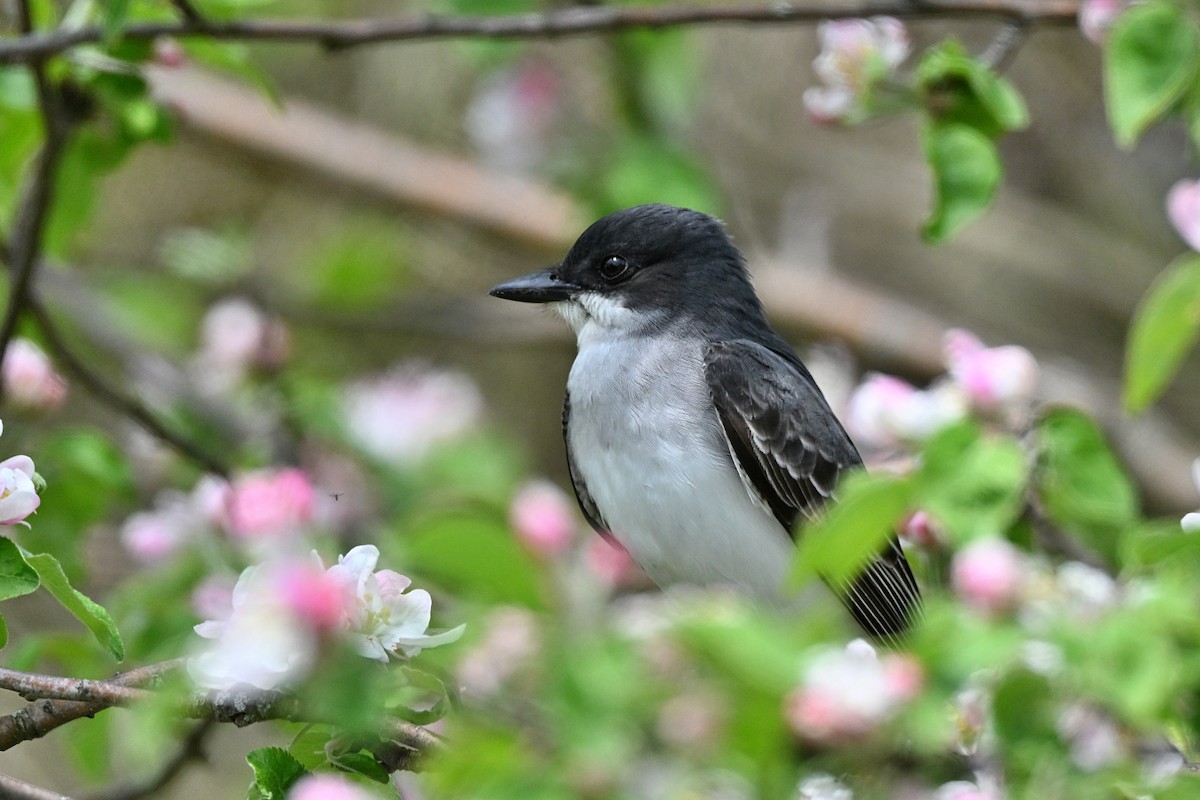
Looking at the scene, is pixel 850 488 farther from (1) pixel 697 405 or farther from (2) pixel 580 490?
(2) pixel 580 490

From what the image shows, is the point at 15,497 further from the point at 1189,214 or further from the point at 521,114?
the point at 521,114

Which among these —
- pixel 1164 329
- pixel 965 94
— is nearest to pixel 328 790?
pixel 1164 329

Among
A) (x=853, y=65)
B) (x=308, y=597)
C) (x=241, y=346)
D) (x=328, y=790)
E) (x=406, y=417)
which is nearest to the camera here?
(x=308, y=597)

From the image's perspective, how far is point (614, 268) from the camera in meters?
3.94

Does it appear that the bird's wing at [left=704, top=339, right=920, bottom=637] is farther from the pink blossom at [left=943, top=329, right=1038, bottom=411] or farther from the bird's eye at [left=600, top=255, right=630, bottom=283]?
the pink blossom at [left=943, top=329, right=1038, bottom=411]

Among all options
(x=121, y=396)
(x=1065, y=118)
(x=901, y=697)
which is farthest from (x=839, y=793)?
(x=1065, y=118)

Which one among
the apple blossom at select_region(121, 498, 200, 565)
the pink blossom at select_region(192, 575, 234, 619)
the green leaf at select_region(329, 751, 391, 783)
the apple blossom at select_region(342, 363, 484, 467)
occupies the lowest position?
the apple blossom at select_region(342, 363, 484, 467)

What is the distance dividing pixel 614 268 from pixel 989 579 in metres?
2.29

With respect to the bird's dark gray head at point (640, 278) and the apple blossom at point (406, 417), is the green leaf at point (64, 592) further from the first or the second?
the apple blossom at point (406, 417)

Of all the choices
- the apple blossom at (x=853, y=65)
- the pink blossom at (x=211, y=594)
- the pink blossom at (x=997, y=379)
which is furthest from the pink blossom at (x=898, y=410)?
the pink blossom at (x=211, y=594)

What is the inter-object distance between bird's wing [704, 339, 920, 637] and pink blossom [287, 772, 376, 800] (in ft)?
5.89

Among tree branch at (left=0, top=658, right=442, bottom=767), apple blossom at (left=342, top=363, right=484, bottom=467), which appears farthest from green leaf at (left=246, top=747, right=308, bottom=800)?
apple blossom at (left=342, top=363, right=484, bottom=467)

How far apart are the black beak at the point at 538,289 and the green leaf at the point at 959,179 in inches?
45.9

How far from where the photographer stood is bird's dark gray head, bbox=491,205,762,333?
12.7 ft
